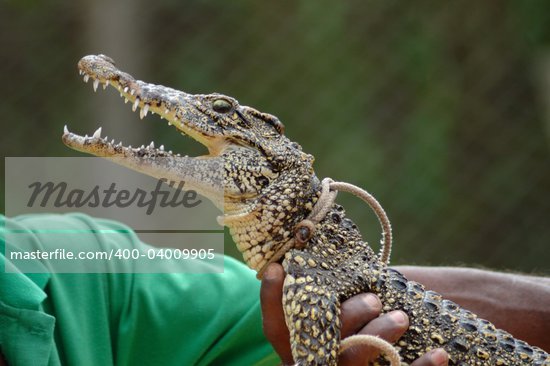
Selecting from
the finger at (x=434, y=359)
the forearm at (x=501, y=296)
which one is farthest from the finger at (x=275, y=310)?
the forearm at (x=501, y=296)

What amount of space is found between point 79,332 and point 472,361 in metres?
1.08

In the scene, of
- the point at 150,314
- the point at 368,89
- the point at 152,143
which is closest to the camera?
the point at 152,143

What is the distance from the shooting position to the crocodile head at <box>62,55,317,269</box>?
170 cm

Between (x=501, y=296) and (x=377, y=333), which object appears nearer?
(x=377, y=333)

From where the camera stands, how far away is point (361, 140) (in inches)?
196

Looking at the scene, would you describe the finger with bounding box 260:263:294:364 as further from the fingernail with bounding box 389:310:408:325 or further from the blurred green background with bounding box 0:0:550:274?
the blurred green background with bounding box 0:0:550:274

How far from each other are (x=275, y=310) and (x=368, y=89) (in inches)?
136

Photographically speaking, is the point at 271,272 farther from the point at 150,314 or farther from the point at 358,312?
the point at 150,314

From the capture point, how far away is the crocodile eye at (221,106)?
5.77ft

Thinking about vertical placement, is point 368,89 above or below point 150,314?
above

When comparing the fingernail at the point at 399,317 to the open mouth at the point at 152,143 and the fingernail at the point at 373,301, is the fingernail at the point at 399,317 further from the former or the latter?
the open mouth at the point at 152,143

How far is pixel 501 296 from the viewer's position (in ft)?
7.89

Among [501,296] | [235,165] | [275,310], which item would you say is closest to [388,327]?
[275,310]

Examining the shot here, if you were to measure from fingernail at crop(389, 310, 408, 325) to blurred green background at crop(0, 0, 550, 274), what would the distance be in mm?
2323
